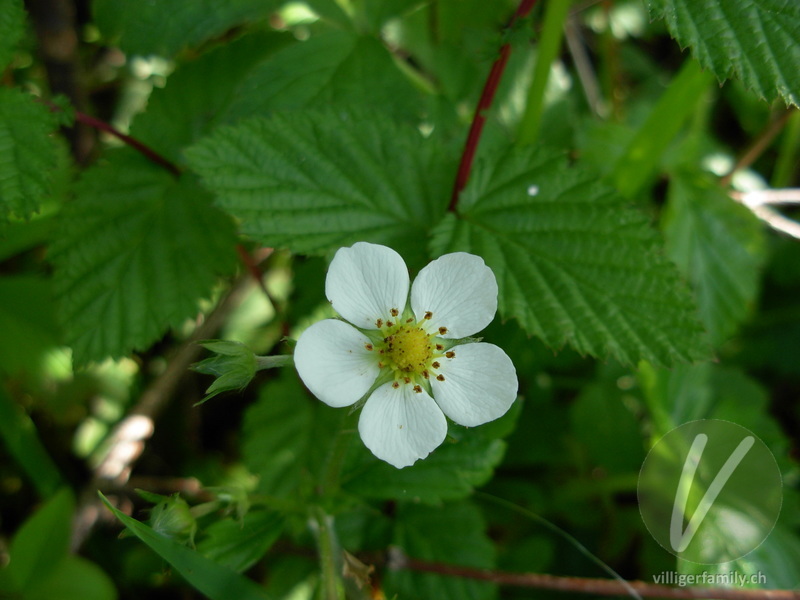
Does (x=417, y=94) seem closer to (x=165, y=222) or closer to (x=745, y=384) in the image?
(x=165, y=222)

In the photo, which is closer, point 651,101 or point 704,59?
point 704,59

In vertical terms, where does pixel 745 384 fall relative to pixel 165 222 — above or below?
below

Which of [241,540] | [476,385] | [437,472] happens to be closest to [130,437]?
[241,540]

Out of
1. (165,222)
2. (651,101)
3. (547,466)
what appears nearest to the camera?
(165,222)

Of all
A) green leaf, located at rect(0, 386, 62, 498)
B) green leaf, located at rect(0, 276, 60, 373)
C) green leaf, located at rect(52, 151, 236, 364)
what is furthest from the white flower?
green leaf, located at rect(0, 276, 60, 373)

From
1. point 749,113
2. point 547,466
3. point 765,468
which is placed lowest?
point 547,466

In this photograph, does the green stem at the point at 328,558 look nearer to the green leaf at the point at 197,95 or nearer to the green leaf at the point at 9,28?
the green leaf at the point at 197,95

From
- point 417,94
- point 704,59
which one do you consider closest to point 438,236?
point 417,94

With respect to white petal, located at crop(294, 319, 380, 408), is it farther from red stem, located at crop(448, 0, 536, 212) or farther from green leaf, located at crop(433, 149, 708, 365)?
red stem, located at crop(448, 0, 536, 212)
